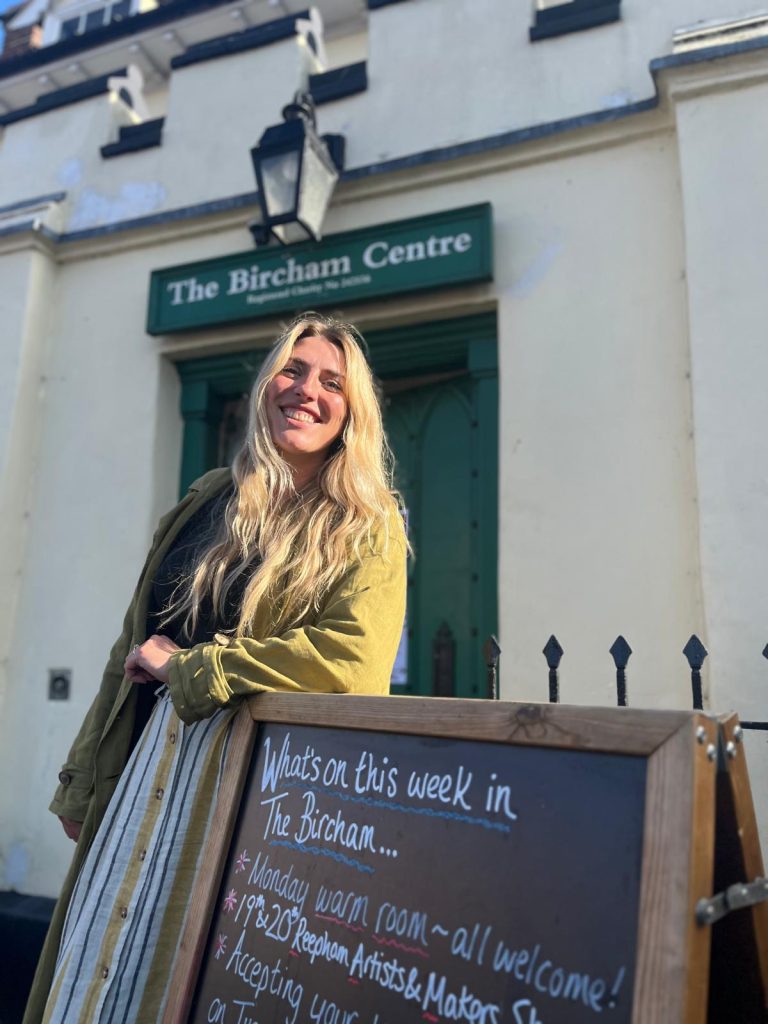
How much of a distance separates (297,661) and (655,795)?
0.77 m

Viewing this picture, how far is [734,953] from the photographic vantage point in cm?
130

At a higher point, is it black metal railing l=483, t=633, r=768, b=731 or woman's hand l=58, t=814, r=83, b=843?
black metal railing l=483, t=633, r=768, b=731

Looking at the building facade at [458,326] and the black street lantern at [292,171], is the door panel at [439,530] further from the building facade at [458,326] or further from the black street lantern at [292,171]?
the black street lantern at [292,171]

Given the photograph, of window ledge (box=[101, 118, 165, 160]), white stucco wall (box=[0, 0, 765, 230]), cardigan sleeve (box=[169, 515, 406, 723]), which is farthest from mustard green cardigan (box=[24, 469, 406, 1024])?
window ledge (box=[101, 118, 165, 160])

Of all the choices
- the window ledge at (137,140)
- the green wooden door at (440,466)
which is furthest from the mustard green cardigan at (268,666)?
the window ledge at (137,140)

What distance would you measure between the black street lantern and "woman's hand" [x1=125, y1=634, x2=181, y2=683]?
2.72 meters

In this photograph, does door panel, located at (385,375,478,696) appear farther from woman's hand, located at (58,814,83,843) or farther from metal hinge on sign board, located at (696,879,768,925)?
metal hinge on sign board, located at (696,879,768,925)

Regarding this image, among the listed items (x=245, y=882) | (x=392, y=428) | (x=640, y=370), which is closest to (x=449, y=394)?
(x=392, y=428)

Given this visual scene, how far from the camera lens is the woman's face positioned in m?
2.00

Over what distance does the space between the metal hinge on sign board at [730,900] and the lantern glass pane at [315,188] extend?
3.53m

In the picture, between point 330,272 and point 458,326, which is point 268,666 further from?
point 330,272

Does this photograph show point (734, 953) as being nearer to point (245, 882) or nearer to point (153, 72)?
point (245, 882)

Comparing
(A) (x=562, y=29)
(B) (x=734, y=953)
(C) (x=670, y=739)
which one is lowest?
(B) (x=734, y=953)

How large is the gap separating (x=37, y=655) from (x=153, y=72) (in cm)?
557
